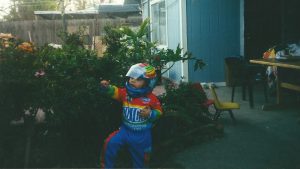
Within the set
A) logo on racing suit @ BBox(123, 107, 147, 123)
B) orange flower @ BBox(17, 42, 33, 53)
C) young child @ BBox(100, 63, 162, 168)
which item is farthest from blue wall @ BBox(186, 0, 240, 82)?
logo on racing suit @ BBox(123, 107, 147, 123)

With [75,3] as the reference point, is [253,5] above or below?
below

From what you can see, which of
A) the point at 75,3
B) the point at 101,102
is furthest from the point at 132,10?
the point at 75,3

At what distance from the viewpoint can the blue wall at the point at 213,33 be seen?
11.1 m

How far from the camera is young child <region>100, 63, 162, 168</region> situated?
409 centimetres

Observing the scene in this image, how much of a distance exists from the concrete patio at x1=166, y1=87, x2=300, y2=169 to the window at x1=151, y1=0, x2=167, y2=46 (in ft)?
21.7

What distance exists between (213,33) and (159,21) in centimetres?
368

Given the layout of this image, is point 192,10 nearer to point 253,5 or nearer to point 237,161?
point 253,5

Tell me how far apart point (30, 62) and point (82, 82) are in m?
0.61

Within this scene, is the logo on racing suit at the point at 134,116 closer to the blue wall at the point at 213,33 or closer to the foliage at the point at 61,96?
the foliage at the point at 61,96

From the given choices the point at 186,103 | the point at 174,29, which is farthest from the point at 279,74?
the point at 174,29

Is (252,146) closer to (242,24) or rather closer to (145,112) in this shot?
(145,112)

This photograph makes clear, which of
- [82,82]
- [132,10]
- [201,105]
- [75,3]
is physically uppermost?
[75,3]

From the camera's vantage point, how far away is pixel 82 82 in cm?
461

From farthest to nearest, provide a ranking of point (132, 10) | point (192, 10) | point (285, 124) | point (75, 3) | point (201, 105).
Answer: point (75, 3)
point (132, 10)
point (192, 10)
point (285, 124)
point (201, 105)
